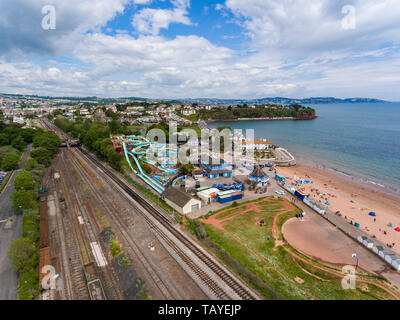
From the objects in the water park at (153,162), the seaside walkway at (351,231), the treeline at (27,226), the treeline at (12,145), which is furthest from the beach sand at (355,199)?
the treeline at (12,145)

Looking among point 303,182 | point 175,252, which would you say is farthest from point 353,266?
point 303,182

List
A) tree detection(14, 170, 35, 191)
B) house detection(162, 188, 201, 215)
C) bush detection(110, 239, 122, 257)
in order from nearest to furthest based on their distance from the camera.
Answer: bush detection(110, 239, 122, 257)
house detection(162, 188, 201, 215)
tree detection(14, 170, 35, 191)

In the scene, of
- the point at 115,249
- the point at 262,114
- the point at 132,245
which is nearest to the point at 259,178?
the point at 132,245

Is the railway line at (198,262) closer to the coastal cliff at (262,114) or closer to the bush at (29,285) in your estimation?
the bush at (29,285)

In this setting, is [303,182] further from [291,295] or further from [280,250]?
[291,295]

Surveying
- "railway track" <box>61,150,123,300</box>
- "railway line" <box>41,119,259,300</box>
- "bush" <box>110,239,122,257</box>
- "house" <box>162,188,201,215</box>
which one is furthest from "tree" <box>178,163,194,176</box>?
"bush" <box>110,239,122,257</box>

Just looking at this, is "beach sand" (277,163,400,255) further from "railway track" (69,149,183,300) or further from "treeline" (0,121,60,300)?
"treeline" (0,121,60,300)
